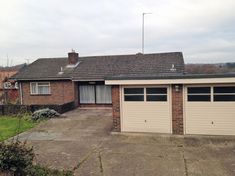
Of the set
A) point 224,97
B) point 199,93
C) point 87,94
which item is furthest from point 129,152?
point 87,94

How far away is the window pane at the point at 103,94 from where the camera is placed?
21691 mm

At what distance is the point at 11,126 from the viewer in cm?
1572

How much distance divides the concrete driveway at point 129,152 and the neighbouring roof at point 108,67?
8090 millimetres

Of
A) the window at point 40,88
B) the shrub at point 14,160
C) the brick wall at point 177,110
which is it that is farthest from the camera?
the window at point 40,88

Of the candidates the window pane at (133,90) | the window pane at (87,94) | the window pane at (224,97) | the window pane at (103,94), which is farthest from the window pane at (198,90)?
the window pane at (87,94)

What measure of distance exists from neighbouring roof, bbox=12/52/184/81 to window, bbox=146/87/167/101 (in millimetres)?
7661

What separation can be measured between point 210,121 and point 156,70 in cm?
948

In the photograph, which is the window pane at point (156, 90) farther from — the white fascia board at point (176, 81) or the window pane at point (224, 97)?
the window pane at point (224, 97)

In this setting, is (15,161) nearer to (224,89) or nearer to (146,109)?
(146,109)

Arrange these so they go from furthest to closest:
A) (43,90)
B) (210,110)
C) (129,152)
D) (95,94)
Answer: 1. (43,90)
2. (95,94)
3. (210,110)
4. (129,152)

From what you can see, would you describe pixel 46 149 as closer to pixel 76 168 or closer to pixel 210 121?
pixel 76 168

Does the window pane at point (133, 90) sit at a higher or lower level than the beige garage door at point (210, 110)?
higher

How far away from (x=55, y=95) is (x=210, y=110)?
14.3 metres

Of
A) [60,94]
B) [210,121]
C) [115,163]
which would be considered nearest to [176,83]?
[210,121]
